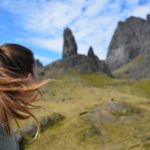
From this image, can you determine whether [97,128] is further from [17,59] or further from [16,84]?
[16,84]

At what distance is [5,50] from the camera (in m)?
5.55

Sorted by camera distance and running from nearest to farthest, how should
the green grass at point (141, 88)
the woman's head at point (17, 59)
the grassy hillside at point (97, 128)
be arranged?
the woman's head at point (17, 59)
the grassy hillside at point (97, 128)
the green grass at point (141, 88)

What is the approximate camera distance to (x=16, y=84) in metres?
5.04

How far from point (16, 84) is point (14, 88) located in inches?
3.1

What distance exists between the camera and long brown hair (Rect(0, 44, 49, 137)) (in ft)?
16.0

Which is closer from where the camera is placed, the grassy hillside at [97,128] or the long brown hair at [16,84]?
the long brown hair at [16,84]

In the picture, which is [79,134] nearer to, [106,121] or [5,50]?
[106,121]

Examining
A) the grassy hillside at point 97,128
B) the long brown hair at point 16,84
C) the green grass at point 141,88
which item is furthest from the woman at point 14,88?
the green grass at point 141,88

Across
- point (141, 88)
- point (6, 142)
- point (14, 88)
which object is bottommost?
point (141, 88)

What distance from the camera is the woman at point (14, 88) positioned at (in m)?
4.85

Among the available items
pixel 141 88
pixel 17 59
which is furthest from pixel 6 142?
pixel 141 88

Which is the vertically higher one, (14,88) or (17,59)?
(17,59)

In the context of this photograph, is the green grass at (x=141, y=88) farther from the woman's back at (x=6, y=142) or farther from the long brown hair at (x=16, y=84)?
the woman's back at (x=6, y=142)

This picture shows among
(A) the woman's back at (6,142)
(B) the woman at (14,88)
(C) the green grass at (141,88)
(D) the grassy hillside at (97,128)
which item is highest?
(B) the woman at (14,88)
